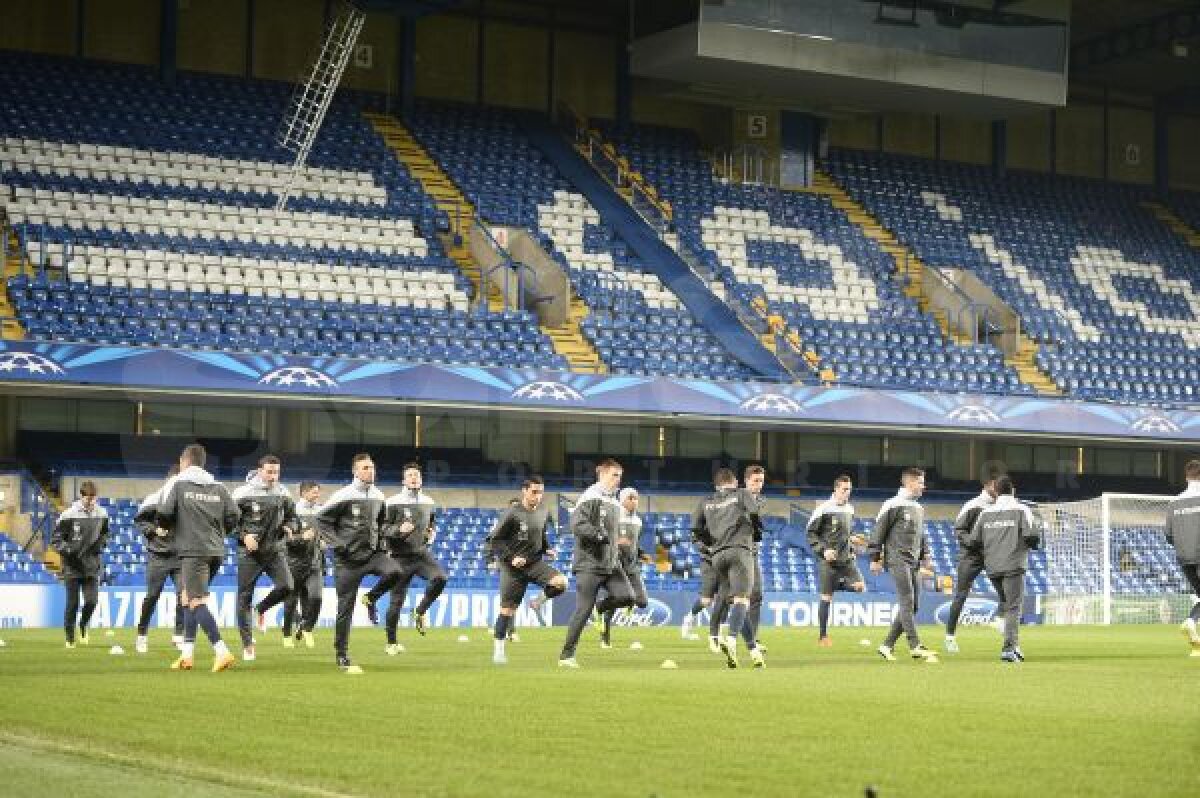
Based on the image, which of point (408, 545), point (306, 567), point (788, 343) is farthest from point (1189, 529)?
point (788, 343)

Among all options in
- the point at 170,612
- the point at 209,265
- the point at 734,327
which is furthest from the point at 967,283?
the point at 170,612

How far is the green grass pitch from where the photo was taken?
1164 centimetres

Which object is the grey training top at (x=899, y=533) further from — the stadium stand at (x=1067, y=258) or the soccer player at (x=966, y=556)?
the stadium stand at (x=1067, y=258)

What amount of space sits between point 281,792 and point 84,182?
3468 centimetres

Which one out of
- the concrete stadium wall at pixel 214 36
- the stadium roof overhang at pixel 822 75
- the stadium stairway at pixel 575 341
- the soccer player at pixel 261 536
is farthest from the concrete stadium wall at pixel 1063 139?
the soccer player at pixel 261 536

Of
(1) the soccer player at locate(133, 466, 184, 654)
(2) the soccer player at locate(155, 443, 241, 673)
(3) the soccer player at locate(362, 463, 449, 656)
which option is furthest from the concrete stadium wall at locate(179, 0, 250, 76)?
(2) the soccer player at locate(155, 443, 241, 673)

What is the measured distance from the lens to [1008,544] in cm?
2556

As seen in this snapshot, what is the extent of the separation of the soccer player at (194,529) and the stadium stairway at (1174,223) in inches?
1818

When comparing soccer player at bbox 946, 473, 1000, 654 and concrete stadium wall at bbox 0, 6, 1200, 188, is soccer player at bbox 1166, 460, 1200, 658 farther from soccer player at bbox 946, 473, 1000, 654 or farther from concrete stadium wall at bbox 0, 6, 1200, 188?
concrete stadium wall at bbox 0, 6, 1200, 188

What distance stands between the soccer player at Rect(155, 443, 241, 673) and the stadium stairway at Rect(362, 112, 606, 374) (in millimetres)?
23062

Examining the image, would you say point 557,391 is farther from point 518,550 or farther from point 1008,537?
point 518,550

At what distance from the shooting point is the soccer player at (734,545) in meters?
23.3

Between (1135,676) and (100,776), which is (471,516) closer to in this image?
(1135,676)

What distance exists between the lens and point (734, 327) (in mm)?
48125
